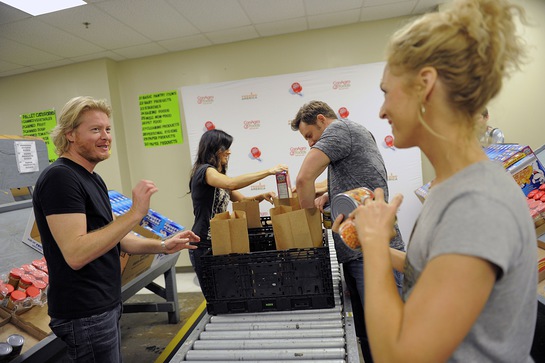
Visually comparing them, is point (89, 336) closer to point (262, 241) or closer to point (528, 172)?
point (262, 241)

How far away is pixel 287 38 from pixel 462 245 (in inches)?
173

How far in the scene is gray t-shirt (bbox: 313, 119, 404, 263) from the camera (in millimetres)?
1747

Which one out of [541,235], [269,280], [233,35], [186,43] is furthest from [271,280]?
[186,43]

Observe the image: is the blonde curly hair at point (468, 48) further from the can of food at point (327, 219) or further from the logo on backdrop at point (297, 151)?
the logo on backdrop at point (297, 151)

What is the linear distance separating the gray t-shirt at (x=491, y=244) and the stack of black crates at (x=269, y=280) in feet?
2.42

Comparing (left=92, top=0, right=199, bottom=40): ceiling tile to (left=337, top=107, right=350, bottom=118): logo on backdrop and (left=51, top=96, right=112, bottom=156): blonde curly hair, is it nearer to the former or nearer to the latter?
(left=337, top=107, right=350, bottom=118): logo on backdrop

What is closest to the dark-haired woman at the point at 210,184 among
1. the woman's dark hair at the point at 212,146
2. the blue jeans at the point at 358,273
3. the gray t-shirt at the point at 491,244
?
the woman's dark hair at the point at 212,146

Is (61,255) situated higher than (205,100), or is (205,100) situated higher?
(205,100)

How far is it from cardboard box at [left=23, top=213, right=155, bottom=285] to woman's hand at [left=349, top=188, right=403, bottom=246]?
195 cm

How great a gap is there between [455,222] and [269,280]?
0.95m

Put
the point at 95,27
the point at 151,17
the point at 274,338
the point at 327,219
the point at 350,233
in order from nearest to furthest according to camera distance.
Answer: the point at 350,233 → the point at 274,338 → the point at 327,219 → the point at 151,17 → the point at 95,27

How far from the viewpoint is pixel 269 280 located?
141cm

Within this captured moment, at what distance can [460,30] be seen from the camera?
60 cm

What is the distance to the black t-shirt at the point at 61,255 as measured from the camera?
126 cm
